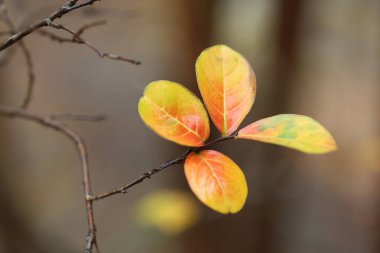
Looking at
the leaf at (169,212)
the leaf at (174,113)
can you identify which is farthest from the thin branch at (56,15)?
the leaf at (169,212)

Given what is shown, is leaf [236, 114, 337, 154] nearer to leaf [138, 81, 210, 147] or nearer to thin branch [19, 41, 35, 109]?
leaf [138, 81, 210, 147]

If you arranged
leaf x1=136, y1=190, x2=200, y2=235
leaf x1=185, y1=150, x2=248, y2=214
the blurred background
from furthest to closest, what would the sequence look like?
1. the blurred background
2. leaf x1=136, y1=190, x2=200, y2=235
3. leaf x1=185, y1=150, x2=248, y2=214

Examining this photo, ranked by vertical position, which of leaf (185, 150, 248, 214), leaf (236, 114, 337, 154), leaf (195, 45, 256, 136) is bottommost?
leaf (185, 150, 248, 214)

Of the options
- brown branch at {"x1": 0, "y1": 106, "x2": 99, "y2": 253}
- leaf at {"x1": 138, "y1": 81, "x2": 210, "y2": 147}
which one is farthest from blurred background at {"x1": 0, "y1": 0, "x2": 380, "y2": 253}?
leaf at {"x1": 138, "y1": 81, "x2": 210, "y2": 147}

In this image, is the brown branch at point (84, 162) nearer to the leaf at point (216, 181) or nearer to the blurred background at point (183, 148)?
the leaf at point (216, 181)

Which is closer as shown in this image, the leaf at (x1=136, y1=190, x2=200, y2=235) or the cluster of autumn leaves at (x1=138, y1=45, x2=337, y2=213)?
the cluster of autumn leaves at (x1=138, y1=45, x2=337, y2=213)

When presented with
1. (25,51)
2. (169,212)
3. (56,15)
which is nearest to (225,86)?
(56,15)

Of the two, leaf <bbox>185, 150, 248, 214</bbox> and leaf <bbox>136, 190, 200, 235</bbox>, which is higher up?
leaf <bbox>185, 150, 248, 214</bbox>
